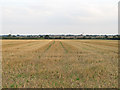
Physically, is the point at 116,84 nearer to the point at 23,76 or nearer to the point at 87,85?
the point at 87,85

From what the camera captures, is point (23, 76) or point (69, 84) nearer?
point (69, 84)

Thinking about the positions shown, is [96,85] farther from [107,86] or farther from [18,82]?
[18,82]

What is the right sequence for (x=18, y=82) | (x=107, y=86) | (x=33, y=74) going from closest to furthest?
1. (x=107, y=86)
2. (x=18, y=82)
3. (x=33, y=74)

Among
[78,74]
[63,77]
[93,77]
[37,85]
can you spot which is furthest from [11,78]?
[93,77]

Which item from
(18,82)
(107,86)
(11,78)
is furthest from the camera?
(11,78)

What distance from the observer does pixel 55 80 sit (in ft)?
32.3

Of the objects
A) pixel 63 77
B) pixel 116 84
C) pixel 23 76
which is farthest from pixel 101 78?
pixel 23 76

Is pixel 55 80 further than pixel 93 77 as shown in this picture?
No

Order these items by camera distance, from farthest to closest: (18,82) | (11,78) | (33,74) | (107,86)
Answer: (33,74) → (11,78) → (18,82) → (107,86)

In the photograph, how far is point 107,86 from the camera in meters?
8.84

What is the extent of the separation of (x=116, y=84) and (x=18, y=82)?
17.6 ft

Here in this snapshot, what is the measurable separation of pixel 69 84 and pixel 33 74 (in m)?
3.24

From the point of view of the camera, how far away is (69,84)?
9031 millimetres

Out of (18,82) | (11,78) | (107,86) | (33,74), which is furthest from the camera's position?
(33,74)
